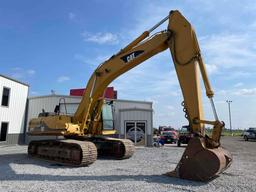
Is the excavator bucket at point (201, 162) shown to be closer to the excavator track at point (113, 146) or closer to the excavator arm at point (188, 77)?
the excavator arm at point (188, 77)

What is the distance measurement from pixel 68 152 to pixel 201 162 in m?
5.89

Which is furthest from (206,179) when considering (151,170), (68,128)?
(68,128)

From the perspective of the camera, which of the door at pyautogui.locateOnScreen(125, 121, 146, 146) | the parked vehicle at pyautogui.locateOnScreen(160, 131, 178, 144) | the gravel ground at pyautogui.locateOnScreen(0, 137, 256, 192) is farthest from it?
the parked vehicle at pyautogui.locateOnScreen(160, 131, 178, 144)

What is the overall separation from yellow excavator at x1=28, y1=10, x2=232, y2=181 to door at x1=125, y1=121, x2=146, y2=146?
11388 mm

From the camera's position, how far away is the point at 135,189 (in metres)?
7.59

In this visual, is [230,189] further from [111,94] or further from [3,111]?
[111,94]

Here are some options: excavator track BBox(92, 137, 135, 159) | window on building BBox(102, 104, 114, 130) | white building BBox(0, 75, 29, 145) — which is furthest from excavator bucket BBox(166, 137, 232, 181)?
white building BBox(0, 75, 29, 145)

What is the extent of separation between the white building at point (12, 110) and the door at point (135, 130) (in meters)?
9.16

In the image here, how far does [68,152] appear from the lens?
1227cm

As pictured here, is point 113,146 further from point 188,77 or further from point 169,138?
point 169,138

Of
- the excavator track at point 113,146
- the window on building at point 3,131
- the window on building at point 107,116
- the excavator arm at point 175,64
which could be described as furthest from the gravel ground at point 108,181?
the window on building at point 3,131

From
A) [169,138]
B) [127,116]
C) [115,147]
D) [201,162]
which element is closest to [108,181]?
[201,162]

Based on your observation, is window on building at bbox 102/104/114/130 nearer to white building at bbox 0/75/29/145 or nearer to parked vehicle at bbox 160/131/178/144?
white building at bbox 0/75/29/145

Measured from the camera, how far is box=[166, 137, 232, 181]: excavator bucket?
326 inches
